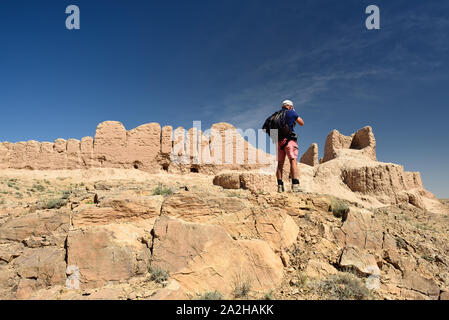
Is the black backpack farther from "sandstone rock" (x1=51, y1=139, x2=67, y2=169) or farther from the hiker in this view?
"sandstone rock" (x1=51, y1=139, x2=67, y2=169)

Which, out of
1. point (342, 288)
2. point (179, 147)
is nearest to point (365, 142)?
point (179, 147)

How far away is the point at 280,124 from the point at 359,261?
2.87 meters

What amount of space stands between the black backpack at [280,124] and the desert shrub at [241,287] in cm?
Result: 304

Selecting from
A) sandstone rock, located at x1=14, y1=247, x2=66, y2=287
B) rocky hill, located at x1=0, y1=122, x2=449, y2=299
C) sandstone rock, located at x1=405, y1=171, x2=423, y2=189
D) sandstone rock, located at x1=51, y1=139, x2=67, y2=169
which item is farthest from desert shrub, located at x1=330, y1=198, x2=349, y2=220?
sandstone rock, located at x1=405, y1=171, x2=423, y2=189

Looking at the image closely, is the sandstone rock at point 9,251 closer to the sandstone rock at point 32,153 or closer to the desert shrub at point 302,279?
the desert shrub at point 302,279

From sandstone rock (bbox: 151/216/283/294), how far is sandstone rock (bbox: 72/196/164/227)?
0.52 metres

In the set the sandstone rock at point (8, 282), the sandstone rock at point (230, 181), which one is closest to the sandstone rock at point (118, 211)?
the sandstone rock at point (8, 282)

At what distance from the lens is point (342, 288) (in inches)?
115

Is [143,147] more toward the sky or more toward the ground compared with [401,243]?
more toward the sky

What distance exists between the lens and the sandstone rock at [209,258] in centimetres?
299

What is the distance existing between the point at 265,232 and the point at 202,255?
3.56ft

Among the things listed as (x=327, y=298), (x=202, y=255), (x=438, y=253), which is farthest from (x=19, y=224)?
(x=438, y=253)

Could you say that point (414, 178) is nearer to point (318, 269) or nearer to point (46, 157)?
point (318, 269)

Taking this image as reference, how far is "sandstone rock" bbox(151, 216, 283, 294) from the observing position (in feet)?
9.80
